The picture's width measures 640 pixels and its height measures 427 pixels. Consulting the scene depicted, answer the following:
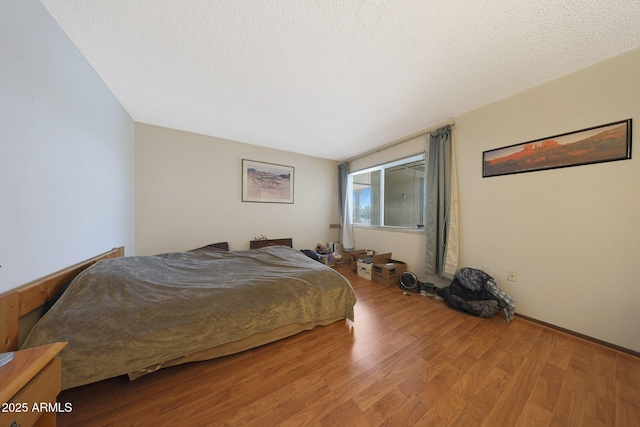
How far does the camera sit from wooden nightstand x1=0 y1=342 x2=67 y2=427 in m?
0.55

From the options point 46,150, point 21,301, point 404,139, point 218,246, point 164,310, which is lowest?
point 164,310

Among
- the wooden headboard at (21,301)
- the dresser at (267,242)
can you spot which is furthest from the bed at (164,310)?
the dresser at (267,242)

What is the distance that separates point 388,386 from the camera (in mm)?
1199

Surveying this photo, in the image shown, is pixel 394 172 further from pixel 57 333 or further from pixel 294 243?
pixel 57 333

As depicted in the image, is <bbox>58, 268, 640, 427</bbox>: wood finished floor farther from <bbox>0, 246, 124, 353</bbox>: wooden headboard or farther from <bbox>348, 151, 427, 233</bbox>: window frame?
<bbox>348, 151, 427, 233</bbox>: window frame

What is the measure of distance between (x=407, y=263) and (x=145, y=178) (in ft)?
13.6

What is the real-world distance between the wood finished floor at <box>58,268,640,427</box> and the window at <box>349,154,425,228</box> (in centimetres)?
178

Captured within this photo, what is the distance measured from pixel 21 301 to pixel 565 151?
398 cm

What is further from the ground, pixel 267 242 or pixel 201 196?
pixel 201 196

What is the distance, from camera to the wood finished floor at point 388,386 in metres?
1.01

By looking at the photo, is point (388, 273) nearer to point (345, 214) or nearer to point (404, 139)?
point (345, 214)

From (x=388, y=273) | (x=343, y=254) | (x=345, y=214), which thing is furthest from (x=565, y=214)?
(x=343, y=254)

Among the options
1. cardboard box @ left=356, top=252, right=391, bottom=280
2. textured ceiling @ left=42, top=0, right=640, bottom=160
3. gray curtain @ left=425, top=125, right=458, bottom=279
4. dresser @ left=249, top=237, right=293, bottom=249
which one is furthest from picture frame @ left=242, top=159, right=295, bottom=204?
gray curtain @ left=425, top=125, right=458, bottom=279

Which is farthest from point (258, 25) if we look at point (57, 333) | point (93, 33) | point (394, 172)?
point (394, 172)
